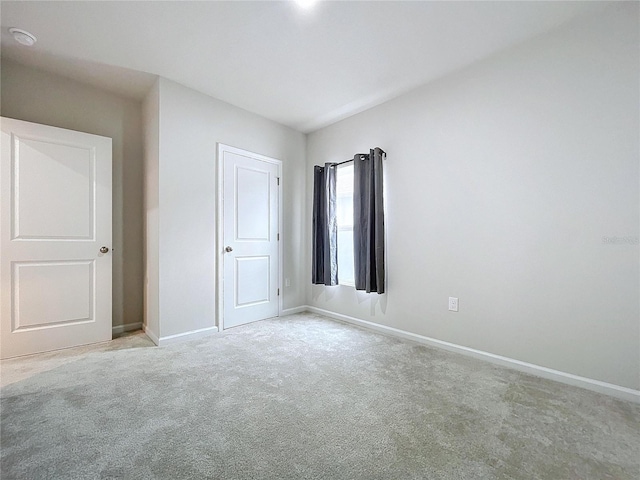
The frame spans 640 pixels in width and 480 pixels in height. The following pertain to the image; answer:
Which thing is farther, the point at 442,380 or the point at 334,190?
the point at 334,190

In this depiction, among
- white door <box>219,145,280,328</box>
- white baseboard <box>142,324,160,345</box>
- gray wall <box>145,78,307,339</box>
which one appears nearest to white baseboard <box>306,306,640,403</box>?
white door <box>219,145,280,328</box>

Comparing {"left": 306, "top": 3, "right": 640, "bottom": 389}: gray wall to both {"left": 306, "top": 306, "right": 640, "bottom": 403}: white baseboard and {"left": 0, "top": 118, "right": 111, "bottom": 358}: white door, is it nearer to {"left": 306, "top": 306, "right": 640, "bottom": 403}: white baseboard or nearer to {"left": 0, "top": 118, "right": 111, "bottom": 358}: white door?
{"left": 306, "top": 306, "right": 640, "bottom": 403}: white baseboard

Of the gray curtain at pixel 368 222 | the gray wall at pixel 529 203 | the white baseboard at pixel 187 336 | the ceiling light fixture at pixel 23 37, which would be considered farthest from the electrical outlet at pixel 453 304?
the ceiling light fixture at pixel 23 37

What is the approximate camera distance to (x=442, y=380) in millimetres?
2064

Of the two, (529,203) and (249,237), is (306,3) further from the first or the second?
(249,237)

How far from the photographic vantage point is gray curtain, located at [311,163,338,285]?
143 inches

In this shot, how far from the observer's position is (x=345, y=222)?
367 centimetres

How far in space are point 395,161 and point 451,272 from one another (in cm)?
131

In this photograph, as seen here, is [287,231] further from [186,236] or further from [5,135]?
[5,135]

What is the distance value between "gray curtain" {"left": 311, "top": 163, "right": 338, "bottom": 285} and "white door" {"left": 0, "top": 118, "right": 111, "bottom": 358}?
2.31 meters

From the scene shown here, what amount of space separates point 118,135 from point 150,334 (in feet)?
7.31

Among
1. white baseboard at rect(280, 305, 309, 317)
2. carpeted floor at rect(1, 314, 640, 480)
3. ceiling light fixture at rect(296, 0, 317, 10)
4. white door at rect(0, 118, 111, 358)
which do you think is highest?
ceiling light fixture at rect(296, 0, 317, 10)

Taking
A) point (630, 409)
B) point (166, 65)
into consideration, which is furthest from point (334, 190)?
point (630, 409)

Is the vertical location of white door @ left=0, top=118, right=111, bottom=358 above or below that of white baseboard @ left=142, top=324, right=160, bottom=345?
above
